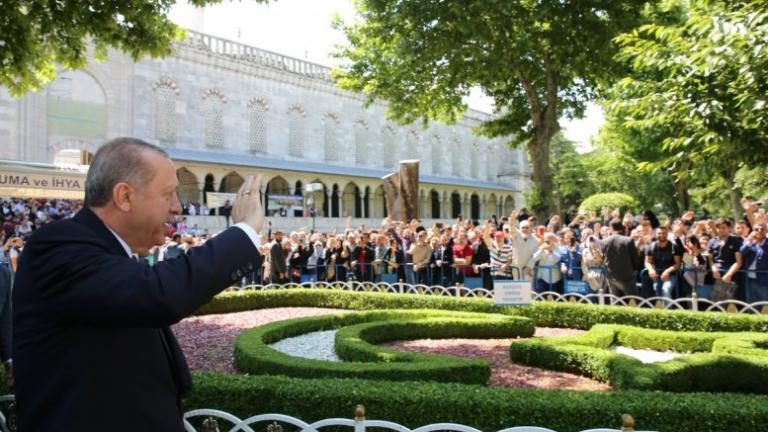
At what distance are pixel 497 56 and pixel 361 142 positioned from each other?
26395 millimetres

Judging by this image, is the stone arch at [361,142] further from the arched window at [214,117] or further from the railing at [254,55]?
the arched window at [214,117]

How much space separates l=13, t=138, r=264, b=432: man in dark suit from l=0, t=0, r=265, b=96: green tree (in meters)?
8.06

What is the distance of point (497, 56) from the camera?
1627cm

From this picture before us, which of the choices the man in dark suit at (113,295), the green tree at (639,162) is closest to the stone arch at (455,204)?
the green tree at (639,162)

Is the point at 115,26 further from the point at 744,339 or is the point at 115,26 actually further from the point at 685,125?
the point at 744,339

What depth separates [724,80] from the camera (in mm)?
7969

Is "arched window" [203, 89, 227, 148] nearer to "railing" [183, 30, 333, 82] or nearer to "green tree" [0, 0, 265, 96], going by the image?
"railing" [183, 30, 333, 82]

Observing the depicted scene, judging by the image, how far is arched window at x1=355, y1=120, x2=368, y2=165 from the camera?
137 feet

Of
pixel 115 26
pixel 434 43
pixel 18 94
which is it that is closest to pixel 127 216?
pixel 115 26

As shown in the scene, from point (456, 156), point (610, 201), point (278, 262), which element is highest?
point (456, 156)

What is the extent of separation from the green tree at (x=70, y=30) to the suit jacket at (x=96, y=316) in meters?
8.20

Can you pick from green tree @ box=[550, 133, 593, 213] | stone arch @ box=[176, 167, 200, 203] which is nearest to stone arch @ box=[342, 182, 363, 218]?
stone arch @ box=[176, 167, 200, 203]

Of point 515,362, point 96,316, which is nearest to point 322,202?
point 515,362

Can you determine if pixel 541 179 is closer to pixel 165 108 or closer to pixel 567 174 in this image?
pixel 165 108
